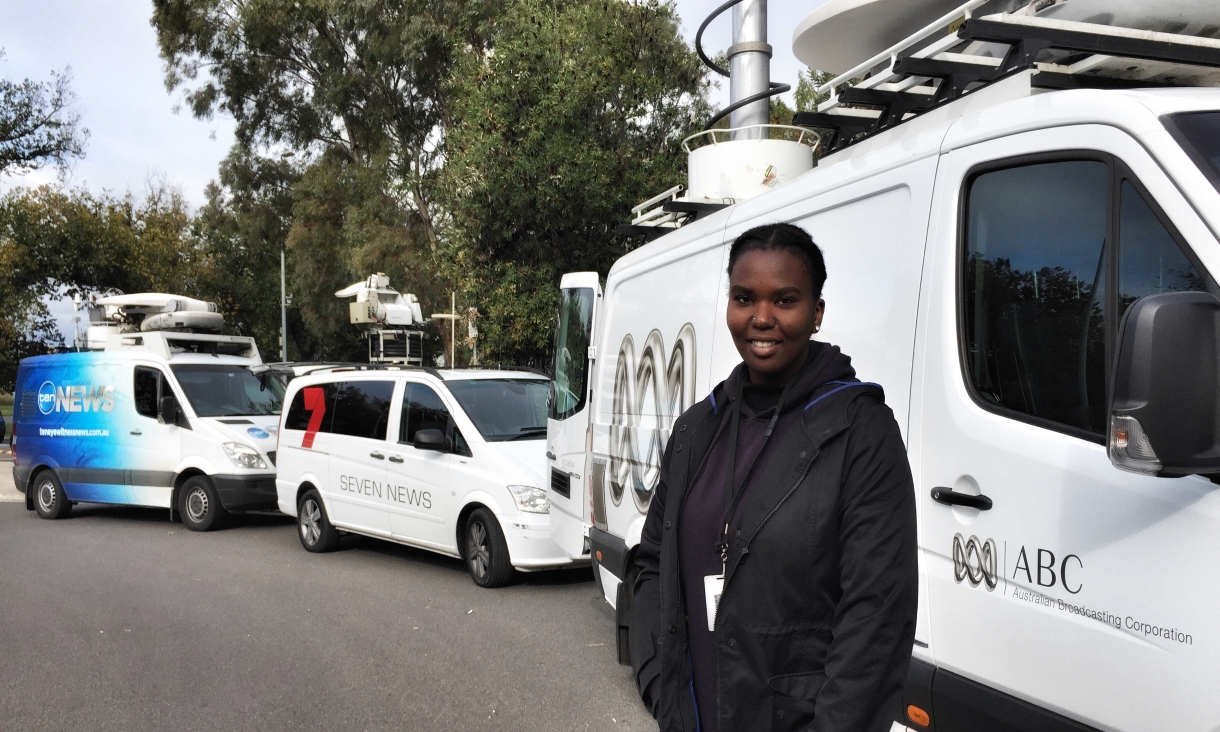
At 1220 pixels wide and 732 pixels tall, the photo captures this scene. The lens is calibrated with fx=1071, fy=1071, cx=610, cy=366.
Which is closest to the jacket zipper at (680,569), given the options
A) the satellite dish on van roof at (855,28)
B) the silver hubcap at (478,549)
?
the satellite dish on van roof at (855,28)

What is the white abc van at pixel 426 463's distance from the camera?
8.34 meters

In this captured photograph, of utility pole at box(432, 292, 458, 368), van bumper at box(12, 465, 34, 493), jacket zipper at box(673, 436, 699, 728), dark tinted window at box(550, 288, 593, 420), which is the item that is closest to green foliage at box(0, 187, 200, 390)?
utility pole at box(432, 292, 458, 368)

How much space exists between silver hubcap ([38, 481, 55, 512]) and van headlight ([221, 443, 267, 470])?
118 inches

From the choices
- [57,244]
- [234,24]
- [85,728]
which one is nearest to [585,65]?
[85,728]

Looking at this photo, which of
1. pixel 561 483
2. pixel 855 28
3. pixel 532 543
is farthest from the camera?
pixel 532 543

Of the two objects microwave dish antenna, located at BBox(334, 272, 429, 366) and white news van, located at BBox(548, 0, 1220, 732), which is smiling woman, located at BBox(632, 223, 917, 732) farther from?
microwave dish antenna, located at BBox(334, 272, 429, 366)

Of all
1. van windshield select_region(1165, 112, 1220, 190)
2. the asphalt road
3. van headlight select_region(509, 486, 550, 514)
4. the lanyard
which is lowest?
the asphalt road

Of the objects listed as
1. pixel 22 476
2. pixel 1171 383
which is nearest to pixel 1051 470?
pixel 1171 383

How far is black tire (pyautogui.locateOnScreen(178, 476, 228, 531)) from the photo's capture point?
39.4 feet

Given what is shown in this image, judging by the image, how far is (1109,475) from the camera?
245 cm

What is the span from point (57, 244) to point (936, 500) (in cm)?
3909

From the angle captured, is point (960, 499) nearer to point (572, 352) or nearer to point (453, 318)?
point (572, 352)

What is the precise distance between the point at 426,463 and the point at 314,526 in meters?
2.08

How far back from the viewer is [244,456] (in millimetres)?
12039
